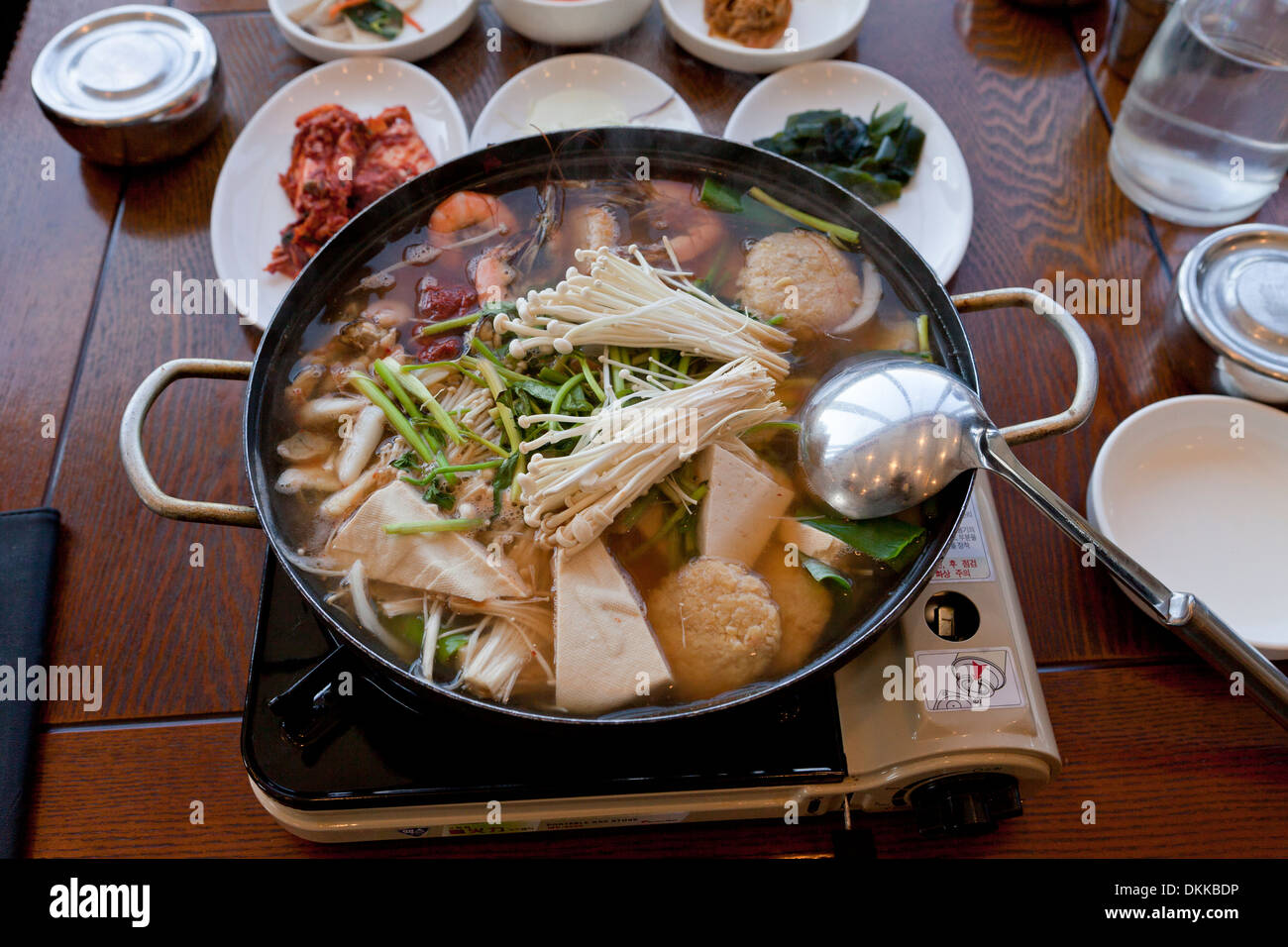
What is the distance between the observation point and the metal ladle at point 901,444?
143 cm

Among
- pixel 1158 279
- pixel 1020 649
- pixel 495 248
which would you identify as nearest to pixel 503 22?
pixel 495 248

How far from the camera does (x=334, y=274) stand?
1751 millimetres

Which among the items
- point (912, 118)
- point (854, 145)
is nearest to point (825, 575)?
point (854, 145)

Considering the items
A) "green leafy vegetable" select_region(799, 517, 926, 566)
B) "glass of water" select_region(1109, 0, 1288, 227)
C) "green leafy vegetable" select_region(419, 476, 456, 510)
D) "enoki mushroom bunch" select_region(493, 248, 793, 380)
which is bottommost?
"green leafy vegetable" select_region(799, 517, 926, 566)

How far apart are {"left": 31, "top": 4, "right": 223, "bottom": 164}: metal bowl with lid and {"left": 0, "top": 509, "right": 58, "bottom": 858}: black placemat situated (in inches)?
42.7

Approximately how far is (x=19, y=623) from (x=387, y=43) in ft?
6.15

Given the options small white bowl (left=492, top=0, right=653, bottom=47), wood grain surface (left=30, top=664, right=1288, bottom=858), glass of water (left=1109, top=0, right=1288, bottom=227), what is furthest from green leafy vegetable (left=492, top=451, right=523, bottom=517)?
glass of water (left=1109, top=0, right=1288, bottom=227)

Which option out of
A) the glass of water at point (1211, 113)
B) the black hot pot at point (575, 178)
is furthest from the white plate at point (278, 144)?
the glass of water at point (1211, 113)

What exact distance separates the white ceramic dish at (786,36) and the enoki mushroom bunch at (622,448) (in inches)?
53.8

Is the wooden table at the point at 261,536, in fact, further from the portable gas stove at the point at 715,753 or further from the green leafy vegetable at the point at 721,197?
the green leafy vegetable at the point at 721,197

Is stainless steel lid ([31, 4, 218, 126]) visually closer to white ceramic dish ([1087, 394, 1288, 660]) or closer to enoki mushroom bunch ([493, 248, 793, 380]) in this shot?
enoki mushroom bunch ([493, 248, 793, 380])

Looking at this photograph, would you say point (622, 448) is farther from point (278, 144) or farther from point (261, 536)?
point (278, 144)

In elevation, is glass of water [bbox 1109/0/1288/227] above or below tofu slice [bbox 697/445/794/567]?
above

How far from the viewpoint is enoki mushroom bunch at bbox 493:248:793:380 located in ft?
5.38
